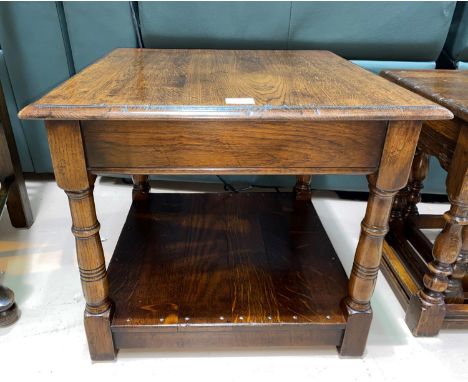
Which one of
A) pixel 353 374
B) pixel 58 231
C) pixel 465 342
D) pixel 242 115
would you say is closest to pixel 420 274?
pixel 465 342

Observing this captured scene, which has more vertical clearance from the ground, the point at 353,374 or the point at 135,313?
the point at 135,313

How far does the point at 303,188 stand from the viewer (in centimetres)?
115

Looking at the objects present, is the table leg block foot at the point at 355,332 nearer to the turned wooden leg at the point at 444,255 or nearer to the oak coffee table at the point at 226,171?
the oak coffee table at the point at 226,171

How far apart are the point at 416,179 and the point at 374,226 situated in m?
0.50

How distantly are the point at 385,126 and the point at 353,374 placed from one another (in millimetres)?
487

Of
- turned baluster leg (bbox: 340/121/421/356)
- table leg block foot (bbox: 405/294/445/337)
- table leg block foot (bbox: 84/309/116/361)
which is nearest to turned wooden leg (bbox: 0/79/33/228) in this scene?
table leg block foot (bbox: 84/309/116/361)

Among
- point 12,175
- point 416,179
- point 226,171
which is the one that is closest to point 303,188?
A: point 416,179

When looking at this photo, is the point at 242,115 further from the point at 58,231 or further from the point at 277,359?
the point at 58,231

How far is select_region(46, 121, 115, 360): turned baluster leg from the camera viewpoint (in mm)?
586

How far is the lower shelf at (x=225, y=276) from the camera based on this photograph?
0.76m

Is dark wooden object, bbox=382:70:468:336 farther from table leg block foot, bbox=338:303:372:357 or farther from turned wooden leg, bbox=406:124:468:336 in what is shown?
table leg block foot, bbox=338:303:372:357

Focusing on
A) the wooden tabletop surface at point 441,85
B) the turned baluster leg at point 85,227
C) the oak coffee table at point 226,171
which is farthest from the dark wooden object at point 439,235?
the turned baluster leg at point 85,227

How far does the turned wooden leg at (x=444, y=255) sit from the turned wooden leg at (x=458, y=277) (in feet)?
0.15

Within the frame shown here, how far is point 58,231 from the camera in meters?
1.19
